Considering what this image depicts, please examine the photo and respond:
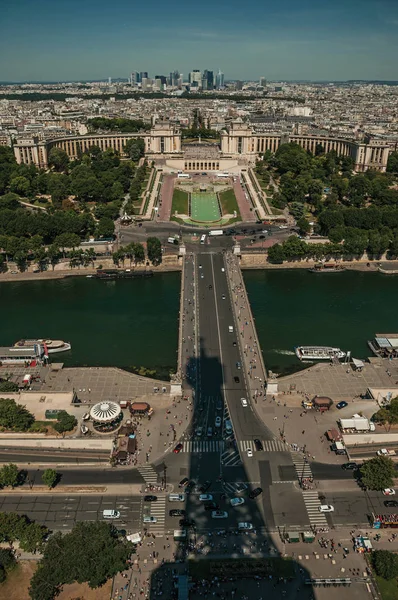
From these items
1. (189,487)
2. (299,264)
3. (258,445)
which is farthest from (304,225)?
(189,487)

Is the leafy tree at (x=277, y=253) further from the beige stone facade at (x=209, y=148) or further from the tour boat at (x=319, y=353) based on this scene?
the beige stone facade at (x=209, y=148)

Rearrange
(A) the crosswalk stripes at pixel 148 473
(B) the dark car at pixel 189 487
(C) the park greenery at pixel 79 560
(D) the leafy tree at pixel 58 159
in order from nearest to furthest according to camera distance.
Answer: (C) the park greenery at pixel 79 560, (B) the dark car at pixel 189 487, (A) the crosswalk stripes at pixel 148 473, (D) the leafy tree at pixel 58 159

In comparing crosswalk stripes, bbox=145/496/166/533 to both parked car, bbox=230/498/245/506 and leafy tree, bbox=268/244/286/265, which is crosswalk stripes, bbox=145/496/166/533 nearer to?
parked car, bbox=230/498/245/506

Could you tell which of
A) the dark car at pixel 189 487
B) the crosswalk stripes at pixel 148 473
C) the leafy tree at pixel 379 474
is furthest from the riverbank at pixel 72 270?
the leafy tree at pixel 379 474

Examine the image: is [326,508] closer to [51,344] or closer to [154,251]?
[51,344]

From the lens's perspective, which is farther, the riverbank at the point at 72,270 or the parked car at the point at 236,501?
the riverbank at the point at 72,270
